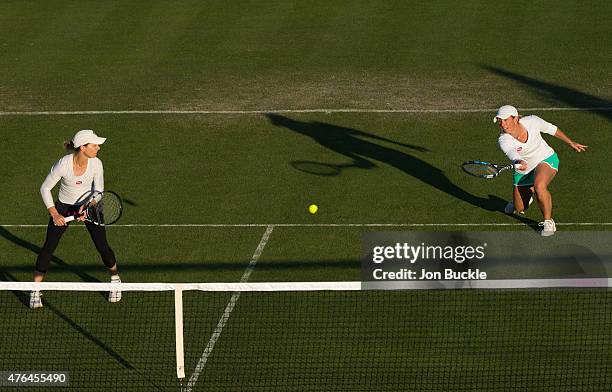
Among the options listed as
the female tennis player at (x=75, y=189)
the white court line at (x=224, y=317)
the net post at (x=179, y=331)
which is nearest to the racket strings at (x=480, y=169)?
the white court line at (x=224, y=317)

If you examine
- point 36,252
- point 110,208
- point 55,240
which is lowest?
point 36,252

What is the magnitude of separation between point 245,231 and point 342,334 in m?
4.42

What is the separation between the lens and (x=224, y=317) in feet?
54.7

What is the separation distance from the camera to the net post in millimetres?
14226

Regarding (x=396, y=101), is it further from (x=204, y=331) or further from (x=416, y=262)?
(x=204, y=331)

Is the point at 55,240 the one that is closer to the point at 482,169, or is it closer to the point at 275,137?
the point at 482,169

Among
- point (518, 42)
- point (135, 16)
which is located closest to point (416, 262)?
point (518, 42)

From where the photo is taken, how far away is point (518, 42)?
3000 centimetres

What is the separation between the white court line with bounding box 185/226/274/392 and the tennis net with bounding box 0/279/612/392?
0.03 meters

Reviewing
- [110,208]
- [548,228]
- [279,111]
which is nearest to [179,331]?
[110,208]

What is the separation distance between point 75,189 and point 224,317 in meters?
2.66

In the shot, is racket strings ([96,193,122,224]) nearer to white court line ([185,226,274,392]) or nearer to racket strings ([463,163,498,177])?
white court line ([185,226,274,392])

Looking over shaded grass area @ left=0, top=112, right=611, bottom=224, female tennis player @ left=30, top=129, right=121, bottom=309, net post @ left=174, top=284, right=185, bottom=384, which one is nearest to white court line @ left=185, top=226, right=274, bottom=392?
net post @ left=174, top=284, right=185, bottom=384

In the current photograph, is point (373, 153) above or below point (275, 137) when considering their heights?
Result: above
